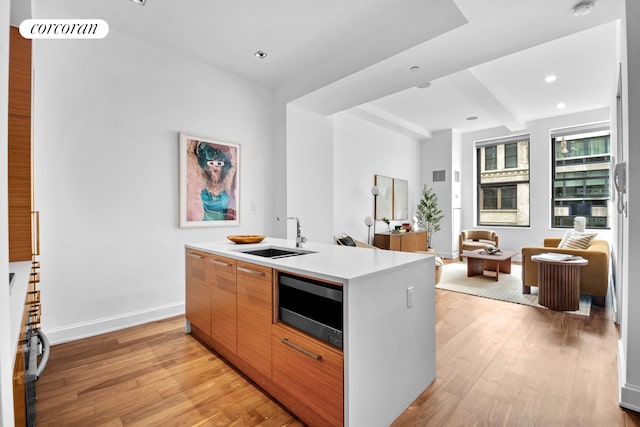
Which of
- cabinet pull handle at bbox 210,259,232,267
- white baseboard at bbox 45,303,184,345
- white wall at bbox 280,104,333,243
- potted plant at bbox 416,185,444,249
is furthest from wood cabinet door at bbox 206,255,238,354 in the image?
potted plant at bbox 416,185,444,249

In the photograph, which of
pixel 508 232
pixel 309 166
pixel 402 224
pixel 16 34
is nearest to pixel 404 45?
pixel 309 166

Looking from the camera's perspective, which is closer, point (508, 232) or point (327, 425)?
point (327, 425)

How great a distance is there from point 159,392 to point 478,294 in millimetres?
3696

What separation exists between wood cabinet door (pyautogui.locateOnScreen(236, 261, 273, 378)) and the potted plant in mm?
5619

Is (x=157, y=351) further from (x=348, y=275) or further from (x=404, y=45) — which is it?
(x=404, y=45)

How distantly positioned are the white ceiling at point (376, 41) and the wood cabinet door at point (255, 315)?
2.23 m

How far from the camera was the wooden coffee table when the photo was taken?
4.76 m

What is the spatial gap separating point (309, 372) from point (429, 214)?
19.5 feet

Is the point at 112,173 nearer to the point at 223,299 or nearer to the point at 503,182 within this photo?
the point at 223,299

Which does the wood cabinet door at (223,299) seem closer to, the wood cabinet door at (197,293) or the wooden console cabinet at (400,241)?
the wood cabinet door at (197,293)

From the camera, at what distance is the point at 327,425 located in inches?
58.4

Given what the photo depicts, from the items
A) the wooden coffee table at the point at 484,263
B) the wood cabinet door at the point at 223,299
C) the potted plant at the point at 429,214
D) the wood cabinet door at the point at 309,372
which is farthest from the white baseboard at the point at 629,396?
the potted plant at the point at 429,214

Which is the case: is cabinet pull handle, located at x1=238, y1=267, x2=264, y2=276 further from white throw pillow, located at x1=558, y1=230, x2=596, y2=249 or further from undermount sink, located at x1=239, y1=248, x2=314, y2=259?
white throw pillow, located at x1=558, y1=230, x2=596, y2=249

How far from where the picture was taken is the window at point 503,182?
22.0ft
